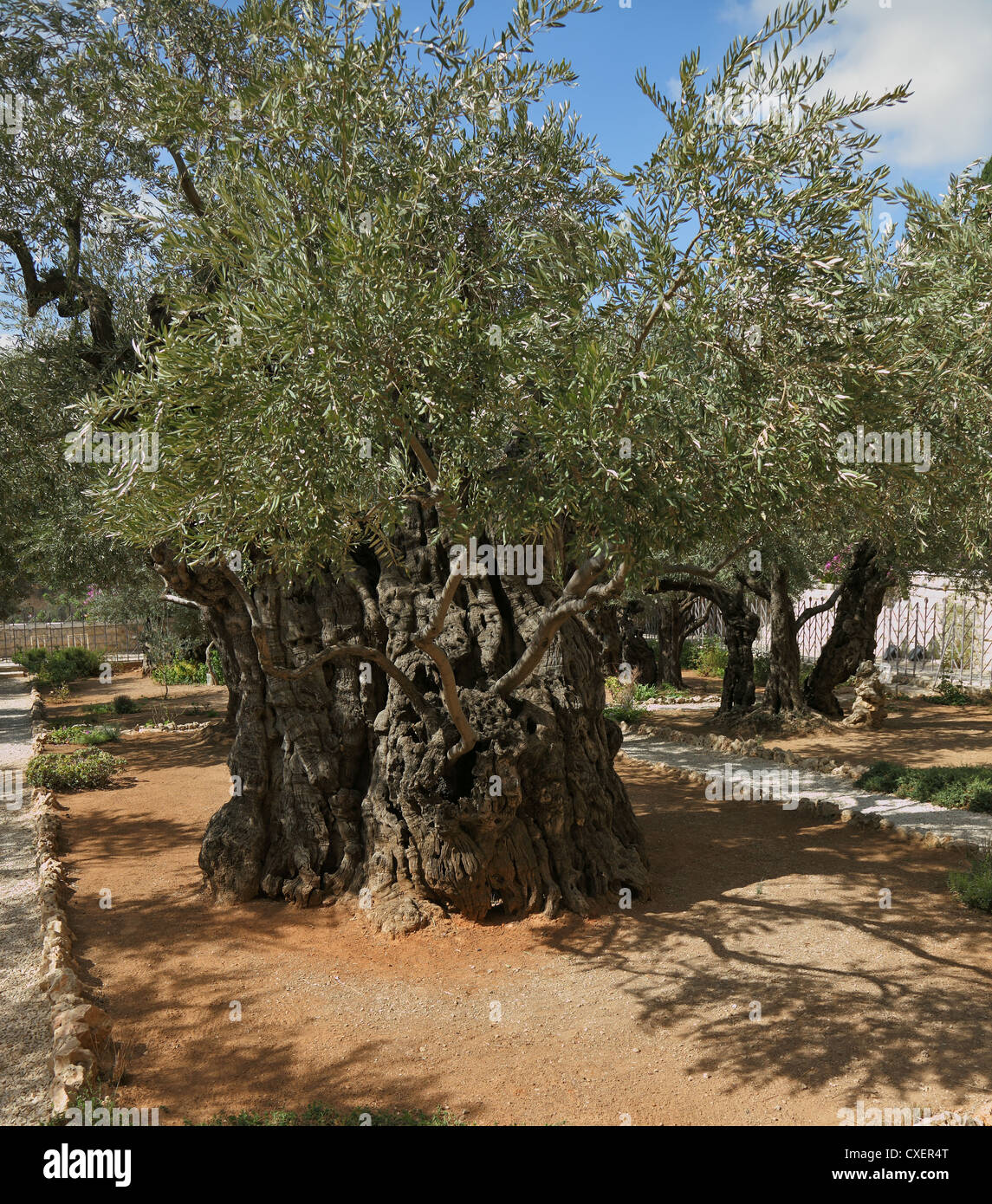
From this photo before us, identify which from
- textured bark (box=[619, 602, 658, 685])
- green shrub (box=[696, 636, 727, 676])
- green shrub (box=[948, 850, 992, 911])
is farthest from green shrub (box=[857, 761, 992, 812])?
green shrub (box=[696, 636, 727, 676])

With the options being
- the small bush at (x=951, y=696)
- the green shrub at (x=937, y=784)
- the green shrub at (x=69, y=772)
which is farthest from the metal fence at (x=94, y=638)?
the green shrub at (x=937, y=784)

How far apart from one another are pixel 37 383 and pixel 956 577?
14195 millimetres

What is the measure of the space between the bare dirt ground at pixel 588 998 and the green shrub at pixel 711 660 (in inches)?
608

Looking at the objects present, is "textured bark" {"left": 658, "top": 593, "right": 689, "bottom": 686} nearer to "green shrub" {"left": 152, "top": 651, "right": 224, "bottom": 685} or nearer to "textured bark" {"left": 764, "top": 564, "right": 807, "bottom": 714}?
"textured bark" {"left": 764, "top": 564, "right": 807, "bottom": 714}

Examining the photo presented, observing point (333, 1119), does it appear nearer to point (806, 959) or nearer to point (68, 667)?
point (806, 959)

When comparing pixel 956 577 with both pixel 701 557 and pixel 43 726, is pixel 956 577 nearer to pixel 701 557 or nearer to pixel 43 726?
pixel 701 557

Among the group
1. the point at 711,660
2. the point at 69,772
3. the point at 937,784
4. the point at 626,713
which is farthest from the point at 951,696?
the point at 69,772

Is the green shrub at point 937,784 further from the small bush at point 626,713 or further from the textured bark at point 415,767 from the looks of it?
the small bush at point 626,713

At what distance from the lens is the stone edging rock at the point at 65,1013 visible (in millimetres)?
4777

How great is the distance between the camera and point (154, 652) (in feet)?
82.6

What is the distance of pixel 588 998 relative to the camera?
5.96 m

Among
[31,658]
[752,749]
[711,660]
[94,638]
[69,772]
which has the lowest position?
[69,772]

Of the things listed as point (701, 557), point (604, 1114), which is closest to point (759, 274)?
point (604, 1114)

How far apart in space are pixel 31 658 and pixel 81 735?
719 inches
